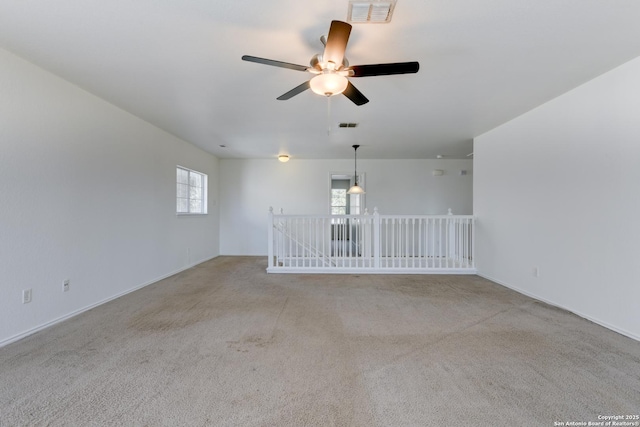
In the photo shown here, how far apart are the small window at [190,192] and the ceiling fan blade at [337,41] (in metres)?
4.34

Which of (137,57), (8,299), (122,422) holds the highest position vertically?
(137,57)

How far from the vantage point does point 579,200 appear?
3.10m

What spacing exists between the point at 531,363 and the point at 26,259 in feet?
14.1

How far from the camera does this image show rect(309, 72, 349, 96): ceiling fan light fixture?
215cm

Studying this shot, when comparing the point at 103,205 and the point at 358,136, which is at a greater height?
the point at 358,136

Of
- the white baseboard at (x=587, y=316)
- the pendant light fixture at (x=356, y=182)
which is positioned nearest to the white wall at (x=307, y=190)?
the pendant light fixture at (x=356, y=182)

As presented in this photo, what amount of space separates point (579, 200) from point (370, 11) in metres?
2.99

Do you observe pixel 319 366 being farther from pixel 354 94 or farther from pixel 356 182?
pixel 356 182

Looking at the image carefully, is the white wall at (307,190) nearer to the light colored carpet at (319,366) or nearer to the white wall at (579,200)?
the white wall at (579,200)

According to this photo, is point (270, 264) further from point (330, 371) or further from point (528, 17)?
point (528, 17)

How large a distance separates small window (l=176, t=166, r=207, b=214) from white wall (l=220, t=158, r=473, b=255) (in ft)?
2.62

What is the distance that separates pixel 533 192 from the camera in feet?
12.4

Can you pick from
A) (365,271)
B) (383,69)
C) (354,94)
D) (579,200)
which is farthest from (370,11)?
(365,271)

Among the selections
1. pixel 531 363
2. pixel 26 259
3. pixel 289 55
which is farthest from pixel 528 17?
pixel 26 259
